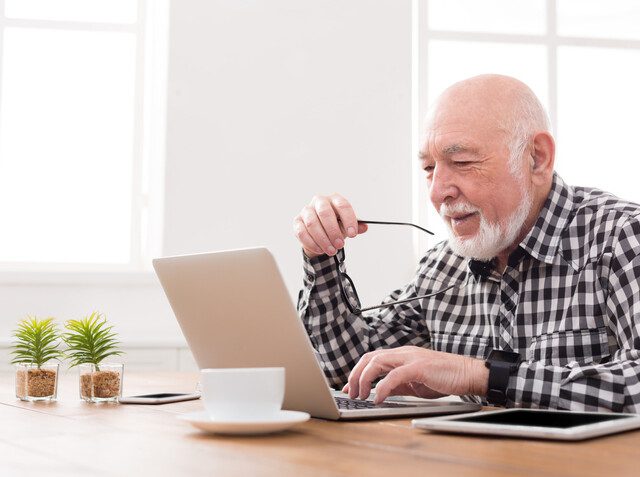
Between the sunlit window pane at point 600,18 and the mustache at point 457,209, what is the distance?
7.36 feet

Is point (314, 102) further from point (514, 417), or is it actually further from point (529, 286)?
point (514, 417)

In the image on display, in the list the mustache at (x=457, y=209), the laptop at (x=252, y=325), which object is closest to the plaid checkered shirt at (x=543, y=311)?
the mustache at (x=457, y=209)

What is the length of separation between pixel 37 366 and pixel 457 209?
3.03ft

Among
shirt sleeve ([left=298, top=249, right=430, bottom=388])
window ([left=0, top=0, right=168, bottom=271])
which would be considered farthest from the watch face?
window ([left=0, top=0, right=168, bottom=271])

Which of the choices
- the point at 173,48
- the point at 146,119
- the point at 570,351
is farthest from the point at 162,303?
the point at 570,351

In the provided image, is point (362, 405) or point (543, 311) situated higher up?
point (543, 311)

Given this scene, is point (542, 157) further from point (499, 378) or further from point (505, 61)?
point (505, 61)

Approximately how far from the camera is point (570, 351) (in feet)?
5.22

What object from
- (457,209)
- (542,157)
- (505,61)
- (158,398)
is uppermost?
(505,61)

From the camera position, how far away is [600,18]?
380 centimetres

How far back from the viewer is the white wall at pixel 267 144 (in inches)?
128

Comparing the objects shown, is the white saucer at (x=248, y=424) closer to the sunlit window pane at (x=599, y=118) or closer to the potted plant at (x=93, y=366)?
the potted plant at (x=93, y=366)

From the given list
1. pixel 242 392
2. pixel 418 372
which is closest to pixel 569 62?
pixel 418 372

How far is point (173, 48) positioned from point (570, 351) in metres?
2.21
